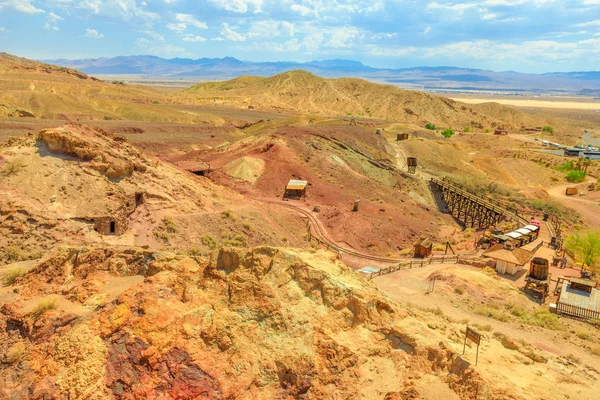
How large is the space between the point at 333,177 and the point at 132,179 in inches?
956

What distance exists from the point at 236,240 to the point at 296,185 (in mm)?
15041

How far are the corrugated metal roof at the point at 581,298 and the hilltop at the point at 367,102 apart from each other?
342 ft

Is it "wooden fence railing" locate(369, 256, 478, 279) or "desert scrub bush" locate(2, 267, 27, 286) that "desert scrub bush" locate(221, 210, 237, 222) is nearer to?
"wooden fence railing" locate(369, 256, 478, 279)

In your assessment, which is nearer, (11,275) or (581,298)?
(11,275)

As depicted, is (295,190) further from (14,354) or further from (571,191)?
(571,191)

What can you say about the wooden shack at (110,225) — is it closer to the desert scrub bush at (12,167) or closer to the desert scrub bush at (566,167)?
the desert scrub bush at (12,167)

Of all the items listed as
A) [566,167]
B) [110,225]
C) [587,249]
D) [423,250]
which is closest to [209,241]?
[110,225]

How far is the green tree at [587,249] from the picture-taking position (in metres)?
28.5

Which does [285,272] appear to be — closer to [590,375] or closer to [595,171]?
[590,375]

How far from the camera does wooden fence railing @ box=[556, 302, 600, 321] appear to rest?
1991cm

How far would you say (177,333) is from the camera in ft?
30.9

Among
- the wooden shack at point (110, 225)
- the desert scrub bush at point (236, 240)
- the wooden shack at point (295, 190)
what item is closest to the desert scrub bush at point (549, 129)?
the wooden shack at point (295, 190)

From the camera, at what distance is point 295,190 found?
39.5 m

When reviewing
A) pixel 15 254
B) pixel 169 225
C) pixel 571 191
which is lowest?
pixel 571 191
